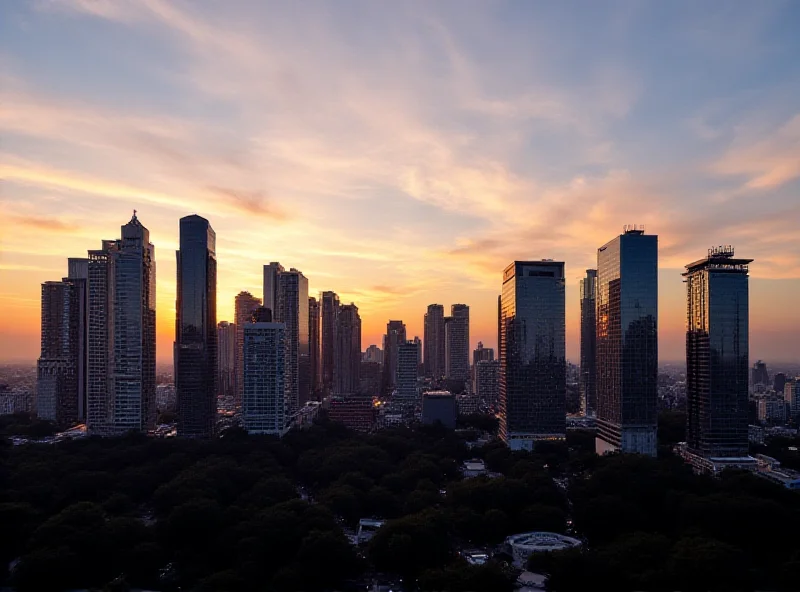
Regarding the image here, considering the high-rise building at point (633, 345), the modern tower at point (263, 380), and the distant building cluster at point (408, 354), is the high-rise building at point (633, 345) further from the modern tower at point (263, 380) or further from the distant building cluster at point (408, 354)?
the modern tower at point (263, 380)

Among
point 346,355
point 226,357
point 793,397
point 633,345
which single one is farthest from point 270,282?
point 793,397

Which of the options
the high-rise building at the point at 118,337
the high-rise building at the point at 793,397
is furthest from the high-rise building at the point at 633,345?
the high-rise building at the point at 793,397

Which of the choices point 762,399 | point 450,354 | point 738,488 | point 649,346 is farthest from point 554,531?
point 450,354

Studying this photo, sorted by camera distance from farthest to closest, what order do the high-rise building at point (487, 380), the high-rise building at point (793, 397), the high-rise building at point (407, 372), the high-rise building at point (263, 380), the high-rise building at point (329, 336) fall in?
the high-rise building at point (487, 380)
the high-rise building at point (329, 336)
the high-rise building at point (793, 397)
the high-rise building at point (407, 372)
the high-rise building at point (263, 380)

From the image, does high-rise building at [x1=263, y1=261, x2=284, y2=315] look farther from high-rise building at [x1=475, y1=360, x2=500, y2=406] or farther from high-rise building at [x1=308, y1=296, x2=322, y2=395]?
high-rise building at [x1=475, y1=360, x2=500, y2=406]

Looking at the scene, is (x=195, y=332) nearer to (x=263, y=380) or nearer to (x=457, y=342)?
(x=263, y=380)

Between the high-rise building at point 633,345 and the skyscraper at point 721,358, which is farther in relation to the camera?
the high-rise building at point 633,345
